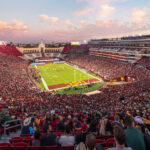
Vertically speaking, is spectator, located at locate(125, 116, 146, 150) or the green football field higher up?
spectator, located at locate(125, 116, 146, 150)

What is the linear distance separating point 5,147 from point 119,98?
19.3 meters

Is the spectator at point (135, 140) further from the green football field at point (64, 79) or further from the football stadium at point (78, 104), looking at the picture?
the green football field at point (64, 79)

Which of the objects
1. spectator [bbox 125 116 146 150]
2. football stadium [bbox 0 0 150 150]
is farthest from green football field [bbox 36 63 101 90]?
spectator [bbox 125 116 146 150]

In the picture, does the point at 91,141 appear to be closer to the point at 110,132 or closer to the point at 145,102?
the point at 110,132

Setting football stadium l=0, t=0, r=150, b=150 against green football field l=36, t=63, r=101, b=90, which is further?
green football field l=36, t=63, r=101, b=90

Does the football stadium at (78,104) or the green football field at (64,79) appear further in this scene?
the green football field at (64,79)

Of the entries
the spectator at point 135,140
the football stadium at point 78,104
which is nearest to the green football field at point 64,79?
the football stadium at point 78,104

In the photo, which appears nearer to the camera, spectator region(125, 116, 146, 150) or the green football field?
spectator region(125, 116, 146, 150)

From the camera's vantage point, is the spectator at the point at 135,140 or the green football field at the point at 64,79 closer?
the spectator at the point at 135,140

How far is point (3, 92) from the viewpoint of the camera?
24.5 metres

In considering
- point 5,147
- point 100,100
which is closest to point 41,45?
point 100,100

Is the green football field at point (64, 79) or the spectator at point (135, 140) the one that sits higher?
the spectator at point (135, 140)

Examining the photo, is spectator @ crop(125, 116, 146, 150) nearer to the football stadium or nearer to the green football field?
the football stadium

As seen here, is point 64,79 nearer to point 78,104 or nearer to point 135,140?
point 78,104
